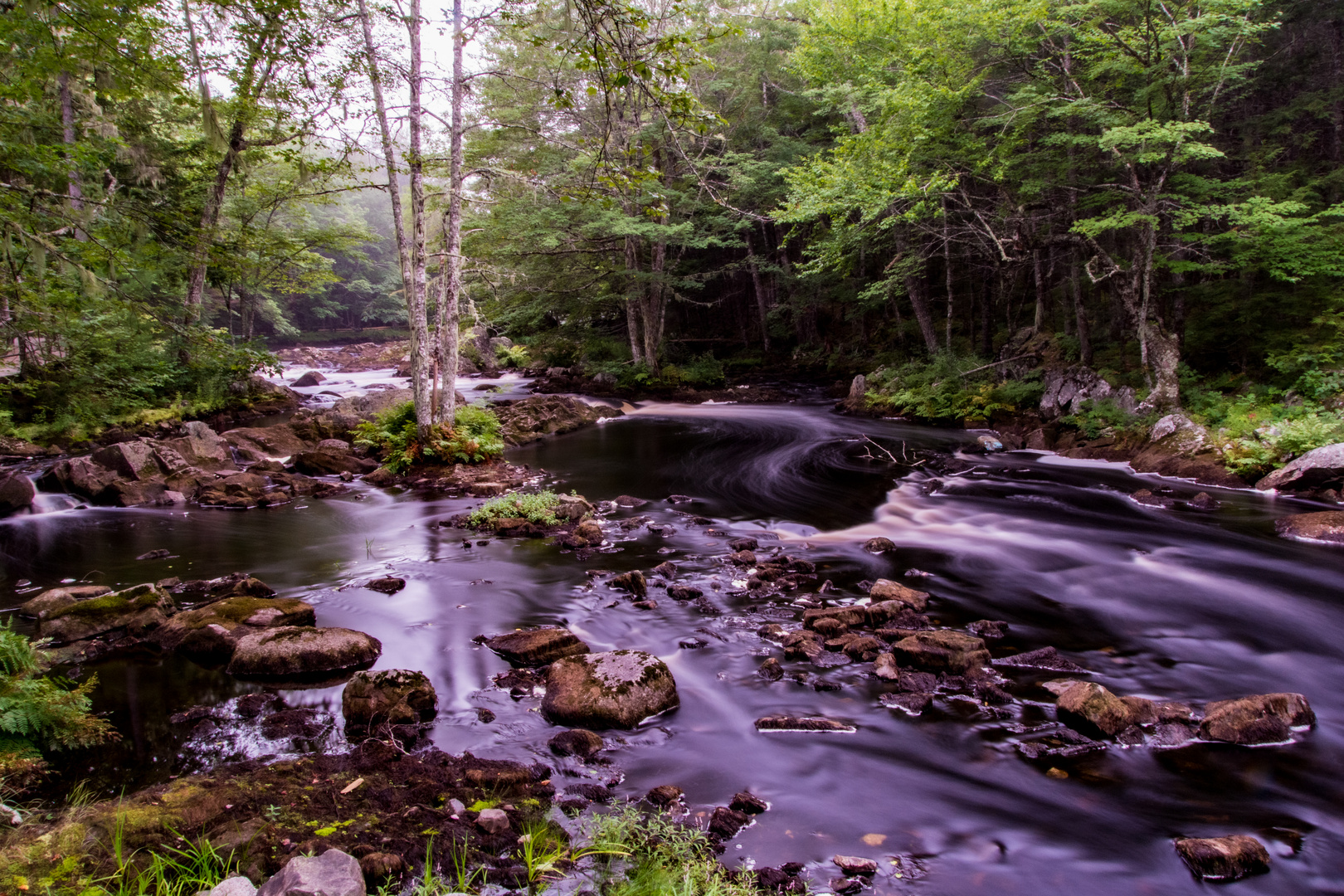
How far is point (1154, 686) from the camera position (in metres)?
5.15

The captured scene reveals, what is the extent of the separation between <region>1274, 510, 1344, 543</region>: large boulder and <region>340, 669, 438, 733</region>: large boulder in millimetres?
10117

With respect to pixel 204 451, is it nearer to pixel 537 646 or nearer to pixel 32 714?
pixel 32 714

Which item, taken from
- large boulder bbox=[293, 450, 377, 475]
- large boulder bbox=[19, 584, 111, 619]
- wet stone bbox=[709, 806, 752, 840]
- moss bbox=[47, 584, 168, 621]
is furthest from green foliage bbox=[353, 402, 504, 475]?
wet stone bbox=[709, 806, 752, 840]

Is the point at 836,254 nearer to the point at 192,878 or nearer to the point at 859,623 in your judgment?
the point at 859,623

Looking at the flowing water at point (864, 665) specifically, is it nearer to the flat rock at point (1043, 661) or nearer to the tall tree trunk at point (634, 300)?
the flat rock at point (1043, 661)

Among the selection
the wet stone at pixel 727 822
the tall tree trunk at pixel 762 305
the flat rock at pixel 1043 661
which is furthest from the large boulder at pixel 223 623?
the tall tree trunk at pixel 762 305

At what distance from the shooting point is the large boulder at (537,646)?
5.72 metres

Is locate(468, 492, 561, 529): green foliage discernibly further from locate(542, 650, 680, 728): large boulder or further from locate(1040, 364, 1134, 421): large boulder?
locate(1040, 364, 1134, 421): large boulder

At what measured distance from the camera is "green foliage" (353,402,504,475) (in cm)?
1316

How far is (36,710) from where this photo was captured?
3945 millimetres

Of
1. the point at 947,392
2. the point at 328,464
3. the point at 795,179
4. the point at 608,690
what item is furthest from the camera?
the point at 947,392

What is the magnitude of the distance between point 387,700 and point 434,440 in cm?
908

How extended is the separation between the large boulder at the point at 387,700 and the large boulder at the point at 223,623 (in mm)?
1498

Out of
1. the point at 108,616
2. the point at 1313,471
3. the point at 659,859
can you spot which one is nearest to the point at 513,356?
the point at 108,616
